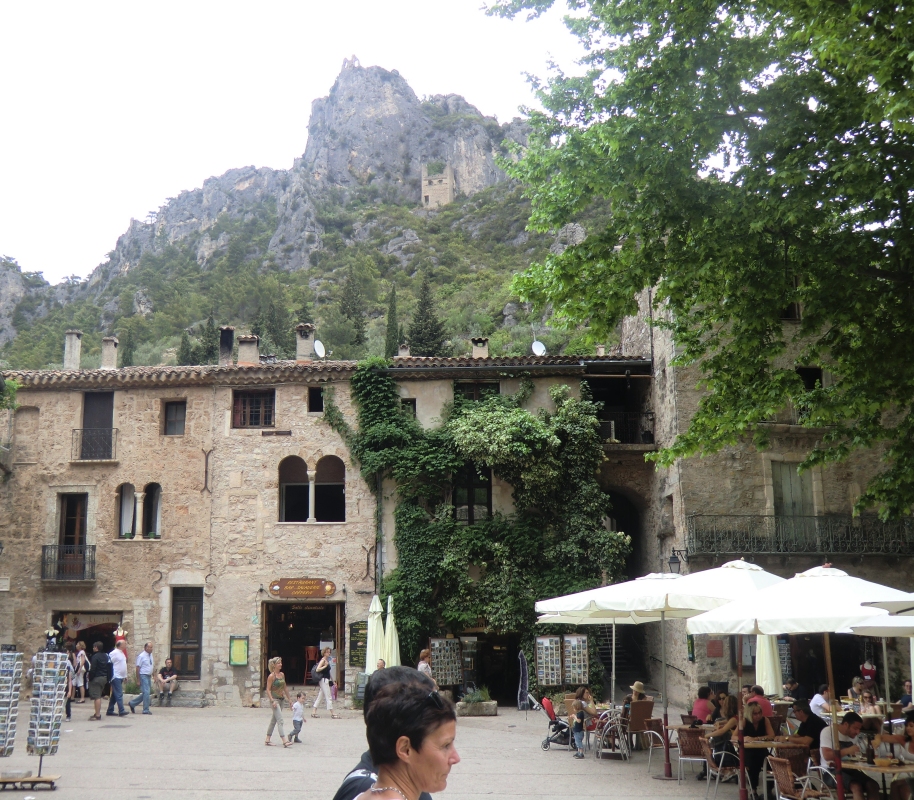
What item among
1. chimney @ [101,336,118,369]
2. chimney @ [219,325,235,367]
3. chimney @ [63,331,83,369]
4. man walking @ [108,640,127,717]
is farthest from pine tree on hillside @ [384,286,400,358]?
man walking @ [108,640,127,717]

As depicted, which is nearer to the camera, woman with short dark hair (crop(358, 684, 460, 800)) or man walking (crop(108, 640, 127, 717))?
woman with short dark hair (crop(358, 684, 460, 800))

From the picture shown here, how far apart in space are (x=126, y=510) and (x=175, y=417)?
2964mm

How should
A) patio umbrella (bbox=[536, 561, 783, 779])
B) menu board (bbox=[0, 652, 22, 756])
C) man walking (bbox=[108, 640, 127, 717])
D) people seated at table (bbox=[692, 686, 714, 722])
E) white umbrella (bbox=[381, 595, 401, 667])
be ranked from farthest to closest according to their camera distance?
1. white umbrella (bbox=[381, 595, 401, 667])
2. man walking (bbox=[108, 640, 127, 717])
3. people seated at table (bbox=[692, 686, 714, 722])
4. patio umbrella (bbox=[536, 561, 783, 779])
5. menu board (bbox=[0, 652, 22, 756])

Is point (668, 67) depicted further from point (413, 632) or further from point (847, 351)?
point (413, 632)

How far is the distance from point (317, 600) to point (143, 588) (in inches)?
193

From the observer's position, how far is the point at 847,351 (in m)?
13.3

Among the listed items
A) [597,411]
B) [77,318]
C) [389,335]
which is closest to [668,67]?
[597,411]

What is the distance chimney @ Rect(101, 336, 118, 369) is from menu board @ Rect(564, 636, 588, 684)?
631 inches

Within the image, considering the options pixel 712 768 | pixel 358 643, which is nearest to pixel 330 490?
pixel 358 643

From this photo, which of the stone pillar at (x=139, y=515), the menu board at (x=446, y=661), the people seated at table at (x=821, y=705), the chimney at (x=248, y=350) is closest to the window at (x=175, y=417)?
the stone pillar at (x=139, y=515)

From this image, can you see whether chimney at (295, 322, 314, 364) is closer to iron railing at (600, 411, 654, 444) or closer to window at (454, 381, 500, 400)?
window at (454, 381, 500, 400)

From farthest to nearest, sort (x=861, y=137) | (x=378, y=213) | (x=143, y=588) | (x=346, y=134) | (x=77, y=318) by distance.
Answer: (x=346, y=134) < (x=378, y=213) < (x=77, y=318) < (x=143, y=588) < (x=861, y=137)

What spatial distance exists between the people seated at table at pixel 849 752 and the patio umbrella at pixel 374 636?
13021 millimetres

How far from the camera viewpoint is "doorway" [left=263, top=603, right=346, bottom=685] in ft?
83.5
